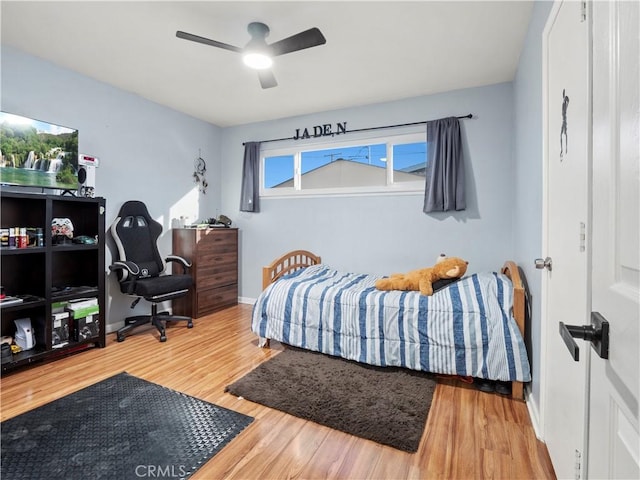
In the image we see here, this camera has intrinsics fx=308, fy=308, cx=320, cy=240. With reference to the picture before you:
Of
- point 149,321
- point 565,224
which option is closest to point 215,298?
point 149,321

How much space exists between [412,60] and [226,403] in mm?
3002

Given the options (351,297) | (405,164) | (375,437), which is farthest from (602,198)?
(405,164)

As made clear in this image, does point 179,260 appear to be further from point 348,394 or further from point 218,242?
point 348,394

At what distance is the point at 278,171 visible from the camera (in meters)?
4.25

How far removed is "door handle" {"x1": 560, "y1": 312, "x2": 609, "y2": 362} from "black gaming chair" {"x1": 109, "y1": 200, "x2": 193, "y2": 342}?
3.09 meters

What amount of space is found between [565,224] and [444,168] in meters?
2.13

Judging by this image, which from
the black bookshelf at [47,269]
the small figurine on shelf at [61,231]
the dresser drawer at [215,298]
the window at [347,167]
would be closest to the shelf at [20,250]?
the black bookshelf at [47,269]

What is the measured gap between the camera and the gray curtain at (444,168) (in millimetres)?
3176

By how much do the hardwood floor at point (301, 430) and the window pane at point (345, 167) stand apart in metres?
2.20

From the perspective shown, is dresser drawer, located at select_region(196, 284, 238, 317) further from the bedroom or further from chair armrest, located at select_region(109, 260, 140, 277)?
chair armrest, located at select_region(109, 260, 140, 277)

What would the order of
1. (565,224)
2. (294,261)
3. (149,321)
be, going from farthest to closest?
(294,261)
(149,321)
(565,224)

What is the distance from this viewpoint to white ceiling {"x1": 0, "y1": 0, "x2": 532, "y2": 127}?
2.04m

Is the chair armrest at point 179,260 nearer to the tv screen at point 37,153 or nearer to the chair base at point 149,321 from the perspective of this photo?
the chair base at point 149,321

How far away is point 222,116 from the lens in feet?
13.3
